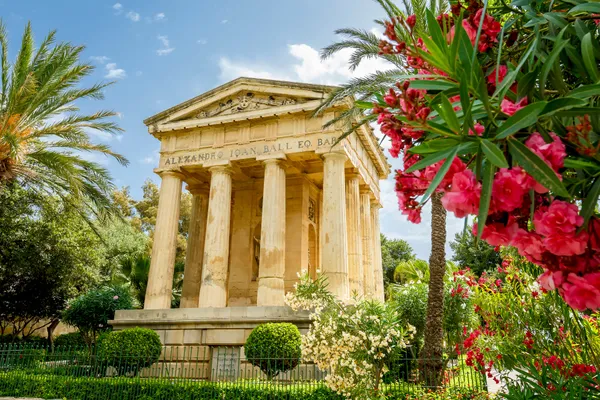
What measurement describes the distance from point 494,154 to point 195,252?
1978 centimetres

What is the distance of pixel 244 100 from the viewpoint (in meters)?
18.5

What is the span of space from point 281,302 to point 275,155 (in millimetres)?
5618

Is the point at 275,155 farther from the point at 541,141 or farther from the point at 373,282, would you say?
the point at 541,141

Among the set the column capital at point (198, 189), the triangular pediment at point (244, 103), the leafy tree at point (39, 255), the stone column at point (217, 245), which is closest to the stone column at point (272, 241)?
the stone column at point (217, 245)

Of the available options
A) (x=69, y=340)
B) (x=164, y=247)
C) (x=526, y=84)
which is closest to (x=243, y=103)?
(x=164, y=247)

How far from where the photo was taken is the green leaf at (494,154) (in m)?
1.61

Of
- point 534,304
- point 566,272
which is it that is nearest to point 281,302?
point 534,304

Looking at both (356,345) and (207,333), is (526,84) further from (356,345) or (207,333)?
(207,333)

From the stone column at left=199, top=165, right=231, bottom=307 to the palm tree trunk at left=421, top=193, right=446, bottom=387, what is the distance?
8.34 metres

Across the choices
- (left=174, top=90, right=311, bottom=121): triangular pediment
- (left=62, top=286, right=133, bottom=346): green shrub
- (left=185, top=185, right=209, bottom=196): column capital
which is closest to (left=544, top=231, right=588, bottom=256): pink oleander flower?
(left=174, top=90, right=311, bottom=121): triangular pediment

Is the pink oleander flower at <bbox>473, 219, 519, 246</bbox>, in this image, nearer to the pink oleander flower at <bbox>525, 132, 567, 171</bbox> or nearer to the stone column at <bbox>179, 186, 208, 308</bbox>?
the pink oleander flower at <bbox>525, 132, 567, 171</bbox>

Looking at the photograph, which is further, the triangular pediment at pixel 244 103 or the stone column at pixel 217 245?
the triangular pediment at pixel 244 103

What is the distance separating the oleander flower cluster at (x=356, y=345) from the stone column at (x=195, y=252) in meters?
12.8

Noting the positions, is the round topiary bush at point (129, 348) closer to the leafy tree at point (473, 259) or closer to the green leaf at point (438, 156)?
the green leaf at point (438, 156)
